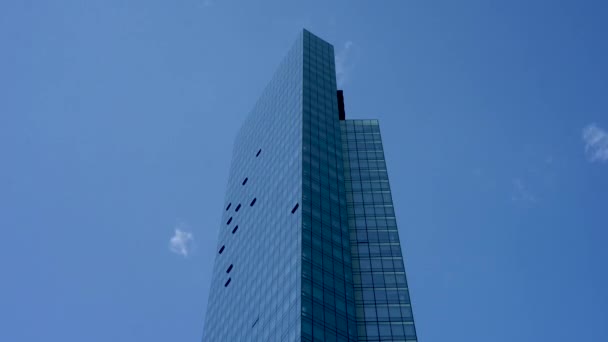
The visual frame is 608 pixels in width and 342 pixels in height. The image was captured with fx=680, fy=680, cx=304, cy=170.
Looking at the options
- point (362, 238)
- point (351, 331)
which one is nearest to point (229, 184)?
point (362, 238)

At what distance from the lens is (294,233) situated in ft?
302

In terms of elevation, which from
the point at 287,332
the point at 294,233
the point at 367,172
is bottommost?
the point at 287,332

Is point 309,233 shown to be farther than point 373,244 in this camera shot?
No

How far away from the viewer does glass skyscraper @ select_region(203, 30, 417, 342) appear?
271 feet

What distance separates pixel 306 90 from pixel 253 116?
27.8 meters

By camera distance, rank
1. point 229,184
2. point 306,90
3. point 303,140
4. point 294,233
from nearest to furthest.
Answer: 1. point 294,233
2. point 303,140
3. point 306,90
4. point 229,184

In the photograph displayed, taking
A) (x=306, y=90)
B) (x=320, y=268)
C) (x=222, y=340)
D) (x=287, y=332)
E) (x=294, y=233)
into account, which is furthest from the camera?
(x=306, y=90)

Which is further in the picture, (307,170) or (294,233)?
(307,170)

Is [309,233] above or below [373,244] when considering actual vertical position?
below

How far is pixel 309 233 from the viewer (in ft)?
295

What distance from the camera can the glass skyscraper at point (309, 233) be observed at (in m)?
82.6

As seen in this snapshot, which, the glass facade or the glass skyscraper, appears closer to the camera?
the glass skyscraper

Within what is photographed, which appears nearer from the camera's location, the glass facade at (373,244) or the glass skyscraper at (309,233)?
the glass skyscraper at (309,233)

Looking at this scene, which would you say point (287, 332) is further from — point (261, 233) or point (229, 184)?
point (229, 184)
